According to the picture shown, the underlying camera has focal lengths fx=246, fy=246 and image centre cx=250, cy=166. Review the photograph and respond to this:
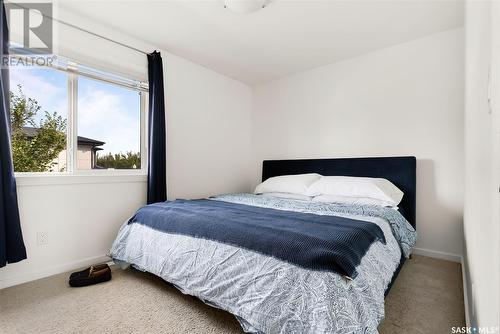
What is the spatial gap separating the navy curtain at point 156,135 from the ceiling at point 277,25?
35 centimetres

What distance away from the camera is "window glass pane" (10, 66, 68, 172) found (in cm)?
213

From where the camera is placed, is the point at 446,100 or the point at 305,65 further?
the point at 305,65

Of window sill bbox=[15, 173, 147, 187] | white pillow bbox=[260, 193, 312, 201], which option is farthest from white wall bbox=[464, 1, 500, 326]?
window sill bbox=[15, 173, 147, 187]

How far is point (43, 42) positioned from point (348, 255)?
9.82 feet

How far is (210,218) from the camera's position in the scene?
5.74ft

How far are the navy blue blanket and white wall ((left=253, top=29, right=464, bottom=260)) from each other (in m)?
1.52

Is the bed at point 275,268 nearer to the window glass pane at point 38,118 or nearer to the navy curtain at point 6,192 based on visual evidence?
the navy curtain at point 6,192

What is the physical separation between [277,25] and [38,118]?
2.45 meters

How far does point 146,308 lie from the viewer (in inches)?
67.3

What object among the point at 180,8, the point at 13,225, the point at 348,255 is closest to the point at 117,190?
the point at 13,225

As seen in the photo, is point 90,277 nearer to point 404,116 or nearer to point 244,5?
point 244,5

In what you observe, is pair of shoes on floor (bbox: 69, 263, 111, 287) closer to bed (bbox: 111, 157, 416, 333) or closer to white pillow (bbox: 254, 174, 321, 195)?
bed (bbox: 111, 157, 416, 333)

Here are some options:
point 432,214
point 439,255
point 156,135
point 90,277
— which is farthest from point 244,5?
point 439,255

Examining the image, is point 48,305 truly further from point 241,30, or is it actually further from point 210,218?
point 241,30
